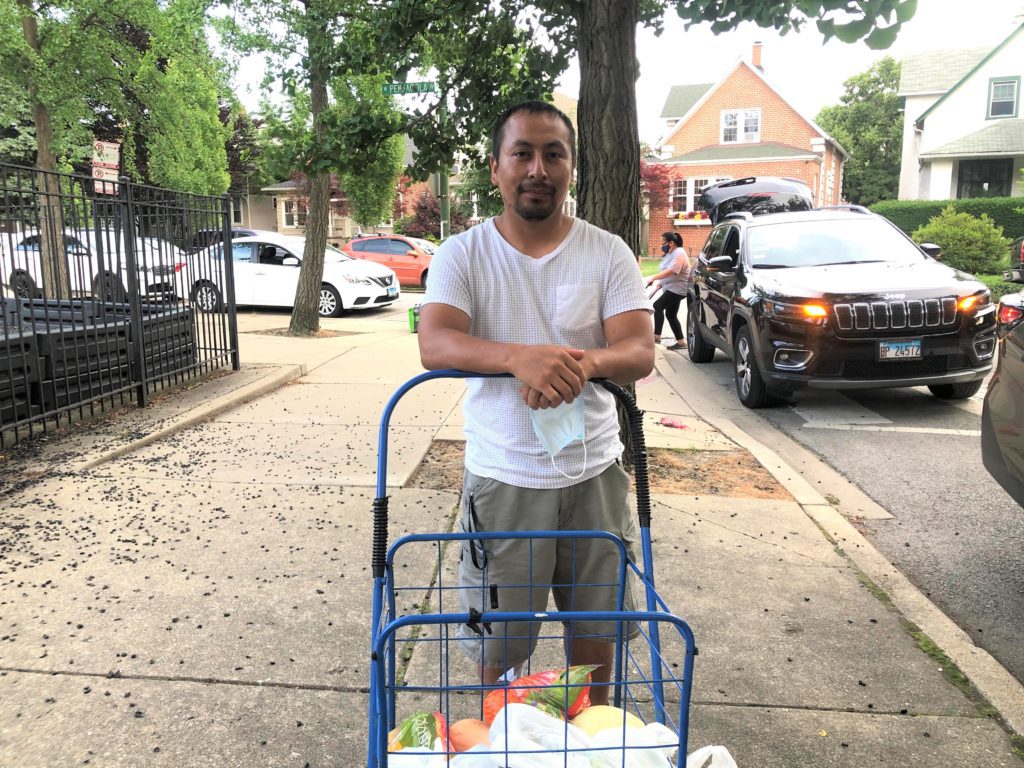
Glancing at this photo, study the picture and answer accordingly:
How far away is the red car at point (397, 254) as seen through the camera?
22531 mm

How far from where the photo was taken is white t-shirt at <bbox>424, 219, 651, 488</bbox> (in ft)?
7.13

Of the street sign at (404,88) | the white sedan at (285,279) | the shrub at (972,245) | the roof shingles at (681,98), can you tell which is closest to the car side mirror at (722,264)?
the street sign at (404,88)

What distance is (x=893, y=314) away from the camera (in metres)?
6.96

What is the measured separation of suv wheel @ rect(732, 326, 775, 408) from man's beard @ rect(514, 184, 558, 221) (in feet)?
19.4

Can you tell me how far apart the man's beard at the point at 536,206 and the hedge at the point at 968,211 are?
92.1 ft

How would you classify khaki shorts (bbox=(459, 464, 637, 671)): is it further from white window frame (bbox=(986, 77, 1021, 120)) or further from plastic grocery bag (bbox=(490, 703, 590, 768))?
white window frame (bbox=(986, 77, 1021, 120))

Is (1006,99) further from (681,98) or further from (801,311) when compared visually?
(801,311)

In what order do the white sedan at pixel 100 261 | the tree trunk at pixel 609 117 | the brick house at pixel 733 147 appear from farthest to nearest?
the brick house at pixel 733 147 → the white sedan at pixel 100 261 → the tree trunk at pixel 609 117

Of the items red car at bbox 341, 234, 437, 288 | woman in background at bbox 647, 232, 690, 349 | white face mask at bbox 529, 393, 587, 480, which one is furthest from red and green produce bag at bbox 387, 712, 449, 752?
red car at bbox 341, 234, 437, 288

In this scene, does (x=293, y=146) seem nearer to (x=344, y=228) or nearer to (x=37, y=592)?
(x=37, y=592)

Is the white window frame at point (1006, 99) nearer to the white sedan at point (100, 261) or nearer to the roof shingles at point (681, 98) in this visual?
the roof shingles at point (681, 98)

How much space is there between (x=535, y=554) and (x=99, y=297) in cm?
651

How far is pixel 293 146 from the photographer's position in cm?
602

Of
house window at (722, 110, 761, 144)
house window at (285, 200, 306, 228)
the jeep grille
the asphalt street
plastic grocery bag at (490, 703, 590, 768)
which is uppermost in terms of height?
A: house window at (722, 110, 761, 144)
